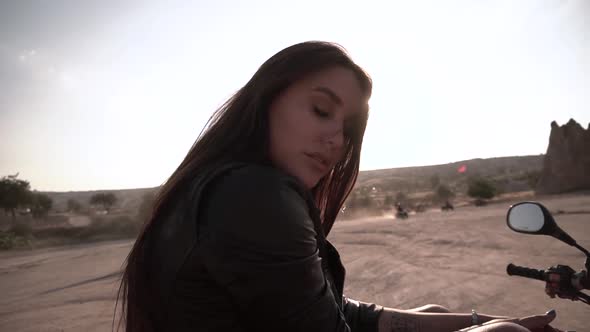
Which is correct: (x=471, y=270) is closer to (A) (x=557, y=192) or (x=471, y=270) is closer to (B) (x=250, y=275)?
(B) (x=250, y=275)

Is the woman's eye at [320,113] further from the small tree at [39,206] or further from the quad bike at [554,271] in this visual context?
the small tree at [39,206]

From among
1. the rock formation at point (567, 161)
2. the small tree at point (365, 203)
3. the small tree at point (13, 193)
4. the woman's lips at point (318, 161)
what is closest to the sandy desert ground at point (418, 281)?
the woman's lips at point (318, 161)

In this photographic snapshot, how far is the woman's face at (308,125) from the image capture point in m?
1.78

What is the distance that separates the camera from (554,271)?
200 centimetres

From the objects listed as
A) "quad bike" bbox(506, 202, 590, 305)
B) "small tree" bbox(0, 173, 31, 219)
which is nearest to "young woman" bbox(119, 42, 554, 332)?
"quad bike" bbox(506, 202, 590, 305)

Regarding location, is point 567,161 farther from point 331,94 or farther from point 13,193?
point 13,193

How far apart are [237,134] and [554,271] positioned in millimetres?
1754

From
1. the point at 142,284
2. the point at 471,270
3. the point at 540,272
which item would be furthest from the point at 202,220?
the point at 471,270

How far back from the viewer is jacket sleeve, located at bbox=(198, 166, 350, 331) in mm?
1150

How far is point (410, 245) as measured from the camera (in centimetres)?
1023

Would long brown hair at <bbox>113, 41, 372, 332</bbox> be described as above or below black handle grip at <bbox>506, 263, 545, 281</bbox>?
above

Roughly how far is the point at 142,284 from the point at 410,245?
9.61 meters

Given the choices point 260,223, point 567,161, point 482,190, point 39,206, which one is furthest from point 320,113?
point 39,206

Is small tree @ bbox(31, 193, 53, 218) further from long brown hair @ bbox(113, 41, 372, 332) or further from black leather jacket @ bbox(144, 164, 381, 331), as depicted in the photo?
black leather jacket @ bbox(144, 164, 381, 331)
